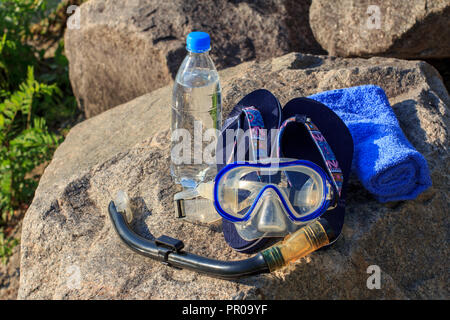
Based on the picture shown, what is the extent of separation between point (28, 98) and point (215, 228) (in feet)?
8.87

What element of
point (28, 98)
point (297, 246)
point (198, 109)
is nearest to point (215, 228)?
point (297, 246)

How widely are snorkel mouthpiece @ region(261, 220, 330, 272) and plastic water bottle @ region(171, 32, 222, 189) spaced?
0.82 m

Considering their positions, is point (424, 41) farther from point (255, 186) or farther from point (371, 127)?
point (255, 186)

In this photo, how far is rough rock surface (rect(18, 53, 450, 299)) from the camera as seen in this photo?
6.26 feet

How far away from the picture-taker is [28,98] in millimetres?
4188

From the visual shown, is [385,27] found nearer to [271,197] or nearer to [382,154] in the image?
[382,154]

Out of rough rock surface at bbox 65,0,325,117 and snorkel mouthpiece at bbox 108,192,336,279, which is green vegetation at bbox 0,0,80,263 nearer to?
rough rock surface at bbox 65,0,325,117

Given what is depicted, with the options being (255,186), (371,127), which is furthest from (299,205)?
(371,127)

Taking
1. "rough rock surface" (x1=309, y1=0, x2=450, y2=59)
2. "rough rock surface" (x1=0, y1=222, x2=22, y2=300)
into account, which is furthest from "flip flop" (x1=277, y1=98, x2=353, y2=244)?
"rough rock surface" (x1=0, y1=222, x2=22, y2=300)

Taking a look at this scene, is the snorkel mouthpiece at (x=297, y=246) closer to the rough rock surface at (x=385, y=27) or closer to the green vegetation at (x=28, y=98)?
the rough rock surface at (x=385, y=27)

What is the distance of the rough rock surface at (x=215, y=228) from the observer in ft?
6.26

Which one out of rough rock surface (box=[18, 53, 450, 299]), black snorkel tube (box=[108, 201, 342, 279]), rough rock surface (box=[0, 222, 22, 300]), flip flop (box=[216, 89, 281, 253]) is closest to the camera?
black snorkel tube (box=[108, 201, 342, 279])
